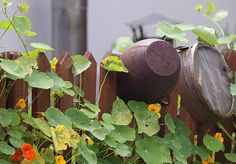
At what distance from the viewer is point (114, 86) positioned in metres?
1.73

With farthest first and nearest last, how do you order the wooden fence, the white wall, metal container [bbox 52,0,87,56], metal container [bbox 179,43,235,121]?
the white wall, metal container [bbox 52,0,87,56], metal container [bbox 179,43,235,121], the wooden fence

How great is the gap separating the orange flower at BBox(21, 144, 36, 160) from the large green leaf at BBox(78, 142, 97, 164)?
0.15m

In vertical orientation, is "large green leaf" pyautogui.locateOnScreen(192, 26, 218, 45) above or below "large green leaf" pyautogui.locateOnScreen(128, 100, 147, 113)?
above

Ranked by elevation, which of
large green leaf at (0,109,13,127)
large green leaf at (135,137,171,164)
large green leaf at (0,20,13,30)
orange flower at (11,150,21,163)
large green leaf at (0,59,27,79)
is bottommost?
large green leaf at (135,137,171,164)

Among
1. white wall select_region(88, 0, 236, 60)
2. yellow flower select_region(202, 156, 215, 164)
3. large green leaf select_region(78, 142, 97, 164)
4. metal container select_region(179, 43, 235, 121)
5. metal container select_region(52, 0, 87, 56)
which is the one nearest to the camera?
large green leaf select_region(78, 142, 97, 164)

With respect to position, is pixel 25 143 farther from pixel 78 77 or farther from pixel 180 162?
pixel 180 162

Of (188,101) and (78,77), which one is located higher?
(78,77)

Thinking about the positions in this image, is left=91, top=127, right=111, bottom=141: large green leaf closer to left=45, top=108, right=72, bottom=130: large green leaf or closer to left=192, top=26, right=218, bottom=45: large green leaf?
left=45, top=108, right=72, bottom=130: large green leaf

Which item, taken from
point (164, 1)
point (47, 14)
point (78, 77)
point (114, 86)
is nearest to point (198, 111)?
point (114, 86)

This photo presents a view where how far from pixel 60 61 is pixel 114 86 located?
249mm

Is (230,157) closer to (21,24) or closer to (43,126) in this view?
(43,126)

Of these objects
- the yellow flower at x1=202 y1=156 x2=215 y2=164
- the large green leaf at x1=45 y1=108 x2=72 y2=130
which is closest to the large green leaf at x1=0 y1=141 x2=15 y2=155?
the large green leaf at x1=45 y1=108 x2=72 y2=130

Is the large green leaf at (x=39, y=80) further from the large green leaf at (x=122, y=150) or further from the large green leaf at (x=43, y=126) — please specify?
the large green leaf at (x=122, y=150)

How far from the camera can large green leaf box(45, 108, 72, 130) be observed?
4.59 feet
